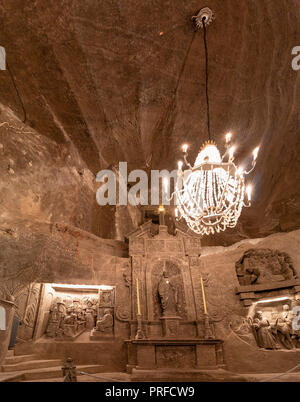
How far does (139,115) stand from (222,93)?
2.53m

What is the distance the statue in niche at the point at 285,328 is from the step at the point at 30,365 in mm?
5128

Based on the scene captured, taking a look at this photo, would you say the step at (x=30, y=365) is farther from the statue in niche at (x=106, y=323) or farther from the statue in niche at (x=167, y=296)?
the statue in niche at (x=167, y=296)

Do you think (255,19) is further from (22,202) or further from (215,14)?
(22,202)

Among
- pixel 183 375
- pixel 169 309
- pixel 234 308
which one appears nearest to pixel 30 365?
pixel 183 375

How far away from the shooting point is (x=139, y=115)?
8016 millimetres

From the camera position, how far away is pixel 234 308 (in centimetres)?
708

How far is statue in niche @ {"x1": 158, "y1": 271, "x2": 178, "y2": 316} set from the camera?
22.0ft

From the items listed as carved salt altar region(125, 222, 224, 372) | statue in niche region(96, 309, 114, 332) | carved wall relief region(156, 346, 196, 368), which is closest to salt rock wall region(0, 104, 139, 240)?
carved salt altar region(125, 222, 224, 372)

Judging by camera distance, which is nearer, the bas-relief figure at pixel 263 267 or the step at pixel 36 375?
the step at pixel 36 375

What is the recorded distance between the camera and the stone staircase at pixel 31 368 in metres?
4.32

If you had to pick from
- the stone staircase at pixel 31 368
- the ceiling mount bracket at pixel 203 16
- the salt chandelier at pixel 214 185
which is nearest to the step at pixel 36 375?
the stone staircase at pixel 31 368
